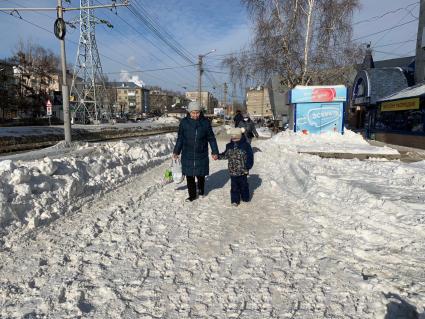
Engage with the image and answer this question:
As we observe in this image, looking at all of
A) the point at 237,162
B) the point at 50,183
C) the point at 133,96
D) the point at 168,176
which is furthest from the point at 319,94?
the point at 133,96

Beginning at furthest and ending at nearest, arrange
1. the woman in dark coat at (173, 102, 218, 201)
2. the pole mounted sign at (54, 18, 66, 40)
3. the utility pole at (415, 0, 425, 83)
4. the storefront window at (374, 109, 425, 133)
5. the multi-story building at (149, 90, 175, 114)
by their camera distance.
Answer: the multi-story building at (149, 90, 175, 114)
the utility pole at (415, 0, 425, 83)
the storefront window at (374, 109, 425, 133)
the pole mounted sign at (54, 18, 66, 40)
the woman in dark coat at (173, 102, 218, 201)

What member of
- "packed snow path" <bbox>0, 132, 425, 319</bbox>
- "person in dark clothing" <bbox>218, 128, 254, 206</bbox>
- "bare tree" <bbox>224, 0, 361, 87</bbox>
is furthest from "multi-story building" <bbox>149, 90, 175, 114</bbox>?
"packed snow path" <bbox>0, 132, 425, 319</bbox>

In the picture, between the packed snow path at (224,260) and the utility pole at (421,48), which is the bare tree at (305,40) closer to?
the utility pole at (421,48)

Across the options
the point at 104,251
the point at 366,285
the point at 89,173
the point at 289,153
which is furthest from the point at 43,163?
the point at 289,153

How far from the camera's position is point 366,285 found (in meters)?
3.13

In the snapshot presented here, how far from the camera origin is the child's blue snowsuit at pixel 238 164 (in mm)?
5938

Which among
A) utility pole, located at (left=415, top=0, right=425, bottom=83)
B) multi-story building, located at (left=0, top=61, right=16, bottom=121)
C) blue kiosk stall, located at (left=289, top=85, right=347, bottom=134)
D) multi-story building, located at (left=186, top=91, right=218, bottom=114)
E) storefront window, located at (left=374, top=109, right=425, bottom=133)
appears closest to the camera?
storefront window, located at (left=374, top=109, right=425, bottom=133)

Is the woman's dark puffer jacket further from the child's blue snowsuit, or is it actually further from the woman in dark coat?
the child's blue snowsuit

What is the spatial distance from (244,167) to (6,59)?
57.4 meters

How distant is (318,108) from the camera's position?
62.8 feet

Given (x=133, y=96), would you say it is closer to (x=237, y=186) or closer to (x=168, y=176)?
(x=168, y=176)

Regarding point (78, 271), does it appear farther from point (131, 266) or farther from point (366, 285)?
point (366, 285)

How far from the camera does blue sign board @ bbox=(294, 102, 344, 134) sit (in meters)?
18.9

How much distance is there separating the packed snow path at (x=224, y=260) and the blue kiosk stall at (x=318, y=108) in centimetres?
1332
